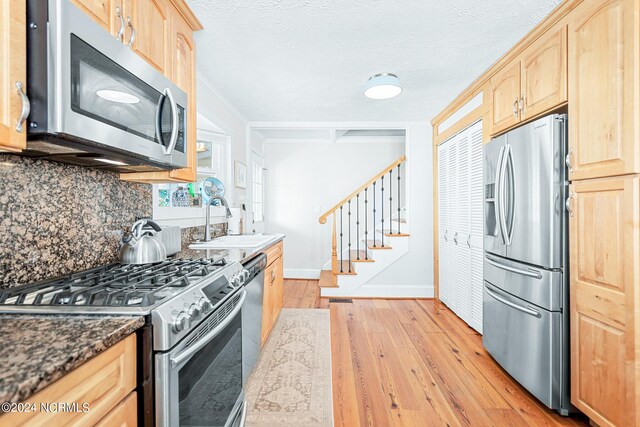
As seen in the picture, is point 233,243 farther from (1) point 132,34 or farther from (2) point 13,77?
(2) point 13,77

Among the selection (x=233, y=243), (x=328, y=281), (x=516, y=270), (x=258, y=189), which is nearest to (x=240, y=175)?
(x=258, y=189)

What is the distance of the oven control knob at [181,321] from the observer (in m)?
0.96

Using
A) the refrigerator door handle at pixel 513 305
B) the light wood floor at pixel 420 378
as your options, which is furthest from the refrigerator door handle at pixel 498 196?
the light wood floor at pixel 420 378

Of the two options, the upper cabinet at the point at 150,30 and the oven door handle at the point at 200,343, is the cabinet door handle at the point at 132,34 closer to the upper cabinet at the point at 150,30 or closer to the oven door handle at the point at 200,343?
the upper cabinet at the point at 150,30

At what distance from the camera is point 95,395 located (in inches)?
29.6

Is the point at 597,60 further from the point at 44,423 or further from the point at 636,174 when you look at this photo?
the point at 44,423

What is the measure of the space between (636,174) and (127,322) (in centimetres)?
209

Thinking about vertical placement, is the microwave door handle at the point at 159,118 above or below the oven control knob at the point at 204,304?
above

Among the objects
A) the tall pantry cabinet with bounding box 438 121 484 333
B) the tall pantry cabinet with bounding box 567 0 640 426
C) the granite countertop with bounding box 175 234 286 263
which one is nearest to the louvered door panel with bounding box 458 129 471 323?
the tall pantry cabinet with bounding box 438 121 484 333

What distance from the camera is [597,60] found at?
1575mm

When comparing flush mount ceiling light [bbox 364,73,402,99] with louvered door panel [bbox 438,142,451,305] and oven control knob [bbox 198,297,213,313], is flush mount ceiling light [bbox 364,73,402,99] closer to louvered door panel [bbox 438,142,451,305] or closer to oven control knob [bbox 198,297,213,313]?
louvered door panel [bbox 438,142,451,305]

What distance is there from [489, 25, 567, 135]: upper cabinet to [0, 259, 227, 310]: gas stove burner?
2.18 m

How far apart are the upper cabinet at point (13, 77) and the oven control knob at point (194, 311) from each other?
26.8 inches

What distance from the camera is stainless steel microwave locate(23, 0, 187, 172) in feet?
2.96
